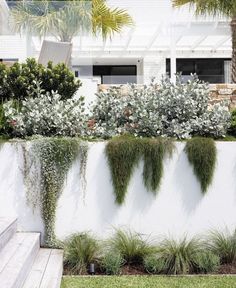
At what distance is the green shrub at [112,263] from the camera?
195 inches

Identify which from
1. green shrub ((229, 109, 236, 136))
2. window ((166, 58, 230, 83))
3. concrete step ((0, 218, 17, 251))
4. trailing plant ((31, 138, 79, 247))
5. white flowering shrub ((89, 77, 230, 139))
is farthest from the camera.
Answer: window ((166, 58, 230, 83))

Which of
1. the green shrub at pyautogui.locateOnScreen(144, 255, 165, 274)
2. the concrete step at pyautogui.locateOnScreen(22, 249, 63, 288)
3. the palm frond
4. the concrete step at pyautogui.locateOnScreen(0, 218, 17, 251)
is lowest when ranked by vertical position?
the green shrub at pyautogui.locateOnScreen(144, 255, 165, 274)

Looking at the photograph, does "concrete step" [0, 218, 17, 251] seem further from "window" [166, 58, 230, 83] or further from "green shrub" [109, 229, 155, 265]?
"window" [166, 58, 230, 83]

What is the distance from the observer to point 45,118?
5828 millimetres

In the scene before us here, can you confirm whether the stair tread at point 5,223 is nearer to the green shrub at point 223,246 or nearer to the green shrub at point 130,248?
the green shrub at point 130,248

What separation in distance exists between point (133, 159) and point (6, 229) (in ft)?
6.20

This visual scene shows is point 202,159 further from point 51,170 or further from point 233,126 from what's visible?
point 51,170

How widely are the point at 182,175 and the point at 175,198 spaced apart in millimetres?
309

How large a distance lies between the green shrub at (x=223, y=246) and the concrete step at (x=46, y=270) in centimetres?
186

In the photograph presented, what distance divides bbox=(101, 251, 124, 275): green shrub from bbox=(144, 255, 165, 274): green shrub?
30 cm

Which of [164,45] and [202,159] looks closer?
[202,159]

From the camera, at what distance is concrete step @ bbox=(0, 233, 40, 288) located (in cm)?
355

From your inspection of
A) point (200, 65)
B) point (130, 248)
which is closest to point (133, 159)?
point (130, 248)

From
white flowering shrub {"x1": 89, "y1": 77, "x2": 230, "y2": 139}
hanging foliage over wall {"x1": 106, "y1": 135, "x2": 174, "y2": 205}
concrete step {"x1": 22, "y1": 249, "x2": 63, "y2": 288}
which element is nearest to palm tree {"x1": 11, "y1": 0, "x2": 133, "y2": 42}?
white flowering shrub {"x1": 89, "y1": 77, "x2": 230, "y2": 139}
